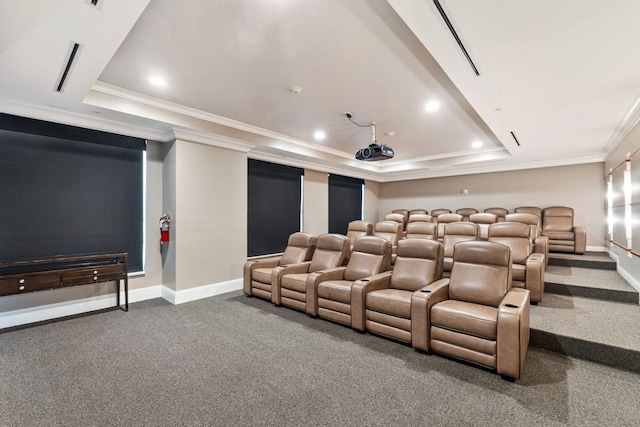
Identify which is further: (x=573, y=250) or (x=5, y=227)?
(x=573, y=250)

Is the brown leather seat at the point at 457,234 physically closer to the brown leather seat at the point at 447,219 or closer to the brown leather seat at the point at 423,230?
the brown leather seat at the point at 423,230

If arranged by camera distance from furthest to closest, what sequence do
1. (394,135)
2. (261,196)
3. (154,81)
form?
1. (261,196)
2. (394,135)
3. (154,81)

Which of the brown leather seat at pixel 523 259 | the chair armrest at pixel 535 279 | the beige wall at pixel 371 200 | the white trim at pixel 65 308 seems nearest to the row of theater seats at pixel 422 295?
the brown leather seat at pixel 523 259

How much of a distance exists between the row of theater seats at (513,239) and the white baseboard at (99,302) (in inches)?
117

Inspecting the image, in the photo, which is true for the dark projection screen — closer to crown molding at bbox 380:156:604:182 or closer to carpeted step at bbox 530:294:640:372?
carpeted step at bbox 530:294:640:372

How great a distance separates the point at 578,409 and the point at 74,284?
5.09 meters

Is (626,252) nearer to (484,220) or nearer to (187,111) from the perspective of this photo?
(484,220)

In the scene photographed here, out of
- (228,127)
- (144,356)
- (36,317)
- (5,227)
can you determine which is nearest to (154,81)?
(228,127)

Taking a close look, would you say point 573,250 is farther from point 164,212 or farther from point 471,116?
point 164,212

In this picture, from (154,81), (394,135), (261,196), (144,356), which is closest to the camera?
(144,356)

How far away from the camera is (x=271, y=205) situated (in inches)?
247

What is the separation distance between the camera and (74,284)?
3.63m

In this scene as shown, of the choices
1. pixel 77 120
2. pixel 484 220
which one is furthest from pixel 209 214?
pixel 484 220

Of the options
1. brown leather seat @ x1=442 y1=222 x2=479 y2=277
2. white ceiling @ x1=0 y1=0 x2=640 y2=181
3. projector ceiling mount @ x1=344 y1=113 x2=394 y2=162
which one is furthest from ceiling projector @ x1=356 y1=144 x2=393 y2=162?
brown leather seat @ x1=442 y1=222 x2=479 y2=277
